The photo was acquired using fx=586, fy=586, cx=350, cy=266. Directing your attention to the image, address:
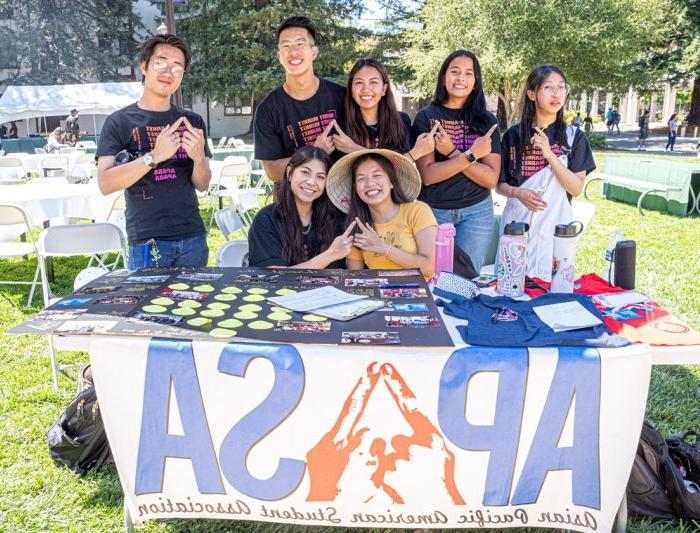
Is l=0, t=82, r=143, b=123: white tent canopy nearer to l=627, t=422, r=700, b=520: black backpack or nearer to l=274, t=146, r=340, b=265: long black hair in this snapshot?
l=274, t=146, r=340, b=265: long black hair

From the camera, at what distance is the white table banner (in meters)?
1.77

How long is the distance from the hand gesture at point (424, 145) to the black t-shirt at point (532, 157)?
0.61 meters

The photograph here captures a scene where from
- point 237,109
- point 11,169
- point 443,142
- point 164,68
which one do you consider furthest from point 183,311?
point 237,109

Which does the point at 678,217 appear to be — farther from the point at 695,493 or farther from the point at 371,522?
the point at 371,522

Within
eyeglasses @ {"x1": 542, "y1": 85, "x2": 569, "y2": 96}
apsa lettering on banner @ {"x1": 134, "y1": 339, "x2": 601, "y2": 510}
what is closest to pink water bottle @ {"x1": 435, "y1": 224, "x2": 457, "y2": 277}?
apsa lettering on banner @ {"x1": 134, "y1": 339, "x2": 601, "y2": 510}

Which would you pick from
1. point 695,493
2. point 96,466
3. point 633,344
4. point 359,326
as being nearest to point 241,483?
point 359,326

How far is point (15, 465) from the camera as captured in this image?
2699 mm

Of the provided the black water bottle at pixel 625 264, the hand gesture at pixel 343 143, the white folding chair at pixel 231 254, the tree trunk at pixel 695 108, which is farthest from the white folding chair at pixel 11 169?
the tree trunk at pixel 695 108

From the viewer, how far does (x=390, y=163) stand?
8.84 feet

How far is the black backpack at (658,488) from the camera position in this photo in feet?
7.26

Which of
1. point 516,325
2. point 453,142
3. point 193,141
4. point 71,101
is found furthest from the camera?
point 71,101

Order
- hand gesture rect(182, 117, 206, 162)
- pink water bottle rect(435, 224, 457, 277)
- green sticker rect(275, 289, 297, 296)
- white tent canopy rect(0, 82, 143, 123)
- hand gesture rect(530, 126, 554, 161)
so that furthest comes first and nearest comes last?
white tent canopy rect(0, 82, 143, 123) < hand gesture rect(530, 126, 554, 161) < hand gesture rect(182, 117, 206, 162) < pink water bottle rect(435, 224, 457, 277) < green sticker rect(275, 289, 297, 296)

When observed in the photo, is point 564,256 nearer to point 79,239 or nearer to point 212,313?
point 212,313

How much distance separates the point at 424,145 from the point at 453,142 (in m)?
0.32
